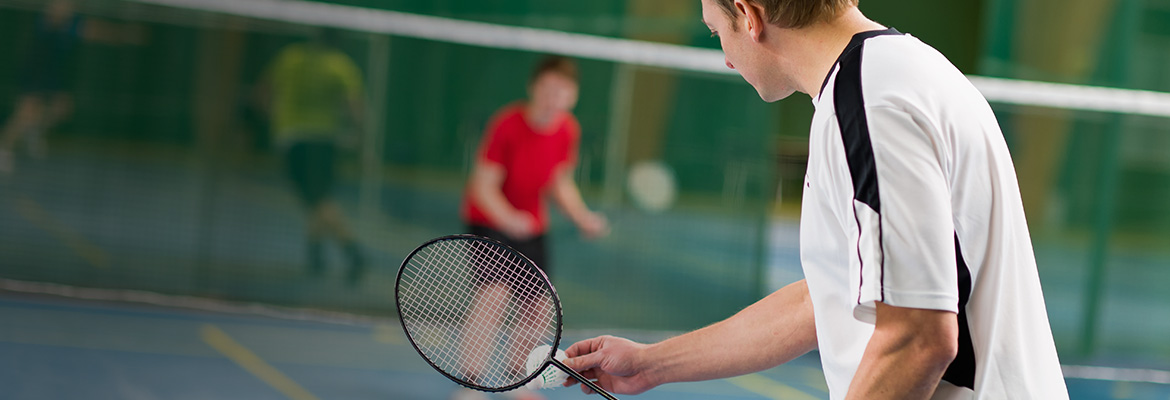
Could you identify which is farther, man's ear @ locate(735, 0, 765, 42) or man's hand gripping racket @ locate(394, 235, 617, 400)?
man's hand gripping racket @ locate(394, 235, 617, 400)

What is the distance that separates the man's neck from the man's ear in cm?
5

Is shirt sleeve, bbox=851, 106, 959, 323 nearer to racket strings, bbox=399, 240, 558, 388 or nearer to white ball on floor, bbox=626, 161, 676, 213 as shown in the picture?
→ racket strings, bbox=399, 240, 558, 388

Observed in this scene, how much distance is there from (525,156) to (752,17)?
12.3 ft

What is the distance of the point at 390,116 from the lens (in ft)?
22.6

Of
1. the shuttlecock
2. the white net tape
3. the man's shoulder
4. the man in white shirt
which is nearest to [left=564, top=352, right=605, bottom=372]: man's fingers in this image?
the shuttlecock

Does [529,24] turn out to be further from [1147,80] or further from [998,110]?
[1147,80]

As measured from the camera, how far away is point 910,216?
119 centimetres

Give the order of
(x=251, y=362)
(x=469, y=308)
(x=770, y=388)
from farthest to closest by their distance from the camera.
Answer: (x=770, y=388) → (x=251, y=362) → (x=469, y=308)

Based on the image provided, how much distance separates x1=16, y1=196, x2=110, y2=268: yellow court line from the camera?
629cm

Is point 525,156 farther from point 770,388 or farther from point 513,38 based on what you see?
point 770,388

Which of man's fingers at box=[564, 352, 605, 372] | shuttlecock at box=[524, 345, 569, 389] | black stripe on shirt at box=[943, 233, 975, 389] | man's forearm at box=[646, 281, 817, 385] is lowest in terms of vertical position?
shuttlecock at box=[524, 345, 569, 389]

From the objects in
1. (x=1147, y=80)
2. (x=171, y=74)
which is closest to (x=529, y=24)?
(x=171, y=74)

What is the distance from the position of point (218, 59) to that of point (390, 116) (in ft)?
3.86

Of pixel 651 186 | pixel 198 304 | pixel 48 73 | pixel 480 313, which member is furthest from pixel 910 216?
pixel 48 73
